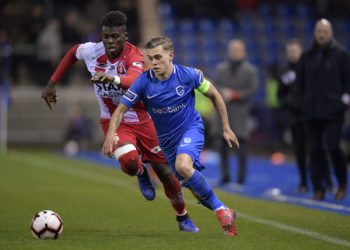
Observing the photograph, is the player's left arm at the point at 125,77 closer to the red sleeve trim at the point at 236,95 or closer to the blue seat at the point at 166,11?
the red sleeve trim at the point at 236,95

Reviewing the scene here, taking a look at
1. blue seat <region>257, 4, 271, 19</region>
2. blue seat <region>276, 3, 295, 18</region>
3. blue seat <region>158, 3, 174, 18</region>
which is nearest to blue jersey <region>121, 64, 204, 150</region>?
blue seat <region>158, 3, 174, 18</region>

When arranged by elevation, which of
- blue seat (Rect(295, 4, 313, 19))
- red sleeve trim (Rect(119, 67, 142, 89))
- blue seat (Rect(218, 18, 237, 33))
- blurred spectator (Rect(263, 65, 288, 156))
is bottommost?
blurred spectator (Rect(263, 65, 288, 156))

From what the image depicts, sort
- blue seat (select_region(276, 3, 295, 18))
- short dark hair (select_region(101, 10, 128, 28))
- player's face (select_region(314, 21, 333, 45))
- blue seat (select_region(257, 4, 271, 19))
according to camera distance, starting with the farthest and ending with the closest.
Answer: blue seat (select_region(276, 3, 295, 18)) → blue seat (select_region(257, 4, 271, 19)) → player's face (select_region(314, 21, 333, 45)) → short dark hair (select_region(101, 10, 128, 28))

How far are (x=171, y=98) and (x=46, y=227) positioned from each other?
68.3 inches

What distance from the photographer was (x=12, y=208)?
30.0 ft

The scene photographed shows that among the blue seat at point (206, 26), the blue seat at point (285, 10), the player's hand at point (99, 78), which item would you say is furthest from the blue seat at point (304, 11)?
the player's hand at point (99, 78)

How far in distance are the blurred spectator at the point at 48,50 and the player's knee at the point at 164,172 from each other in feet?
59.2

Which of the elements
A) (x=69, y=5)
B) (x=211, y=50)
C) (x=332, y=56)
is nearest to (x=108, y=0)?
(x=69, y=5)

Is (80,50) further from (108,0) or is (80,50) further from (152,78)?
(108,0)

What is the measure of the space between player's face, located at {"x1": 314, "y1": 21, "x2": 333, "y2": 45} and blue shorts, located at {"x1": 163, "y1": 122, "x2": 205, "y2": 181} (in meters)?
3.61

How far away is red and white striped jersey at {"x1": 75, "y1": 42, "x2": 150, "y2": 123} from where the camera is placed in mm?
7506

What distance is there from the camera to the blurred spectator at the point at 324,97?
9984 mm

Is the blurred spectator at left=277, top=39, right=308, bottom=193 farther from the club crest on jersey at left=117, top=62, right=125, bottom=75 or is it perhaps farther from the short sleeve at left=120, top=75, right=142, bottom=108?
the short sleeve at left=120, top=75, right=142, bottom=108

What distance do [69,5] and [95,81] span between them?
2317 cm
